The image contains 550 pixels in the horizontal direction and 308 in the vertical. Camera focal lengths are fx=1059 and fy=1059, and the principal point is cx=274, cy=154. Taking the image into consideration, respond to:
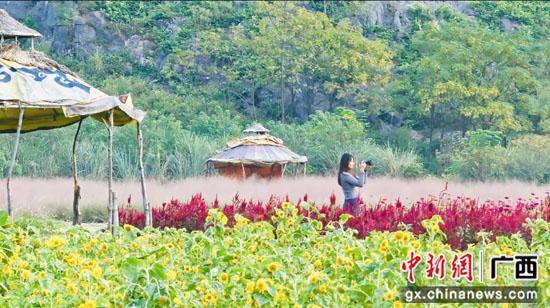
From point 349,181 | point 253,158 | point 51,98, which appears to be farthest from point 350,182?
point 253,158

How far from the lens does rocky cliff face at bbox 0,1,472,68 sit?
33.5 m

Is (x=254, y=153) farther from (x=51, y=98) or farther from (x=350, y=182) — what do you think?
(x=350, y=182)

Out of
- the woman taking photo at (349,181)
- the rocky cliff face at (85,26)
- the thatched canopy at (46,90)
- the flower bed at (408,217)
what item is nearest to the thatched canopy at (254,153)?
the thatched canopy at (46,90)

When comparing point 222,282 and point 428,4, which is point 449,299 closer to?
point 222,282

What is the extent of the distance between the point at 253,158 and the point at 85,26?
16732 millimetres

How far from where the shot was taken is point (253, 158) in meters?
18.8

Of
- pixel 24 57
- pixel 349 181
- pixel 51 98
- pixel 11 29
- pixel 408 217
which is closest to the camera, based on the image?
pixel 408 217

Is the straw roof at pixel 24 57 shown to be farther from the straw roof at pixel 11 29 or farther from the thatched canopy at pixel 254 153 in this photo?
the thatched canopy at pixel 254 153

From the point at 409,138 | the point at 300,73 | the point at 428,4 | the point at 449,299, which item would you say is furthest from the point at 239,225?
the point at 428,4

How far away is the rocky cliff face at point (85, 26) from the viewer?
110 feet

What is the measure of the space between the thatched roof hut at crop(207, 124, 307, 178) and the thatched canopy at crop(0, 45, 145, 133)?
7.09 m

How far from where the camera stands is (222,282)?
447 centimetres

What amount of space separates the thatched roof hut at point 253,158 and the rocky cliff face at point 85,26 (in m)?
14.8

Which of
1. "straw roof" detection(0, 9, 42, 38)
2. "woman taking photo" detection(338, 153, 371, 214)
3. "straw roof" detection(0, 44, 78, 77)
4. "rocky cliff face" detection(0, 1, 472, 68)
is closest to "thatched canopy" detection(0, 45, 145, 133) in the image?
"straw roof" detection(0, 44, 78, 77)
